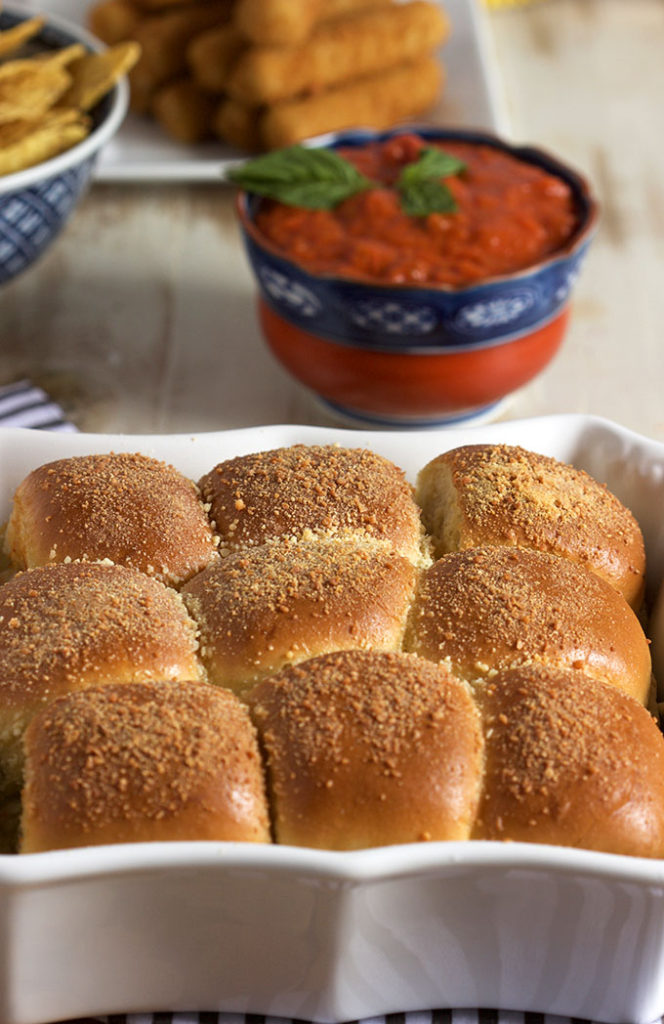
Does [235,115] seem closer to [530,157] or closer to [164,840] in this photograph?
[530,157]

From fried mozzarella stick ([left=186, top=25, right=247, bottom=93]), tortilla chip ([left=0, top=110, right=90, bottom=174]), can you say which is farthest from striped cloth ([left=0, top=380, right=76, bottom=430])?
fried mozzarella stick ([left=186, top=25, right=247, bottom=93])

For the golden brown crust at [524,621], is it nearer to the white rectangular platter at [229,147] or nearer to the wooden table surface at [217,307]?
the wooden table surface at [217,307]

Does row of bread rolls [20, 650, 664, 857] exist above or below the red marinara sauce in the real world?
above

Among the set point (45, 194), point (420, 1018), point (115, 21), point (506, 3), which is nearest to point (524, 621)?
point (420, 1018)

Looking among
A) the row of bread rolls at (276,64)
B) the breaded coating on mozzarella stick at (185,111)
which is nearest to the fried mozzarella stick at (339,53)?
the row of bread rolls at (276,64)

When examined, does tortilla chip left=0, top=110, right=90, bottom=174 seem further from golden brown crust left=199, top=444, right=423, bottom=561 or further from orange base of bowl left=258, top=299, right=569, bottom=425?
golden brown crust left=199, top=444, right=423, bottom=561

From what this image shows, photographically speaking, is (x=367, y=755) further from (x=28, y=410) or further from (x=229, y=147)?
(x=229, y=147)
